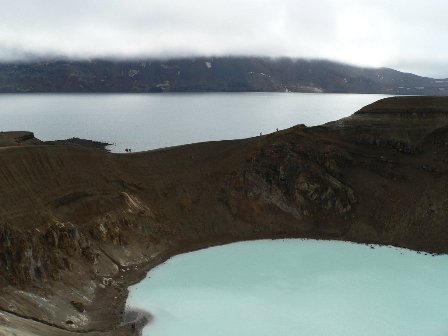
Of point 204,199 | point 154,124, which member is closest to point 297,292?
point 204,199

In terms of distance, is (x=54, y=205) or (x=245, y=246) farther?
(x=245, y=246)

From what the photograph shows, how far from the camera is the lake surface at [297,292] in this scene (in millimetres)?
30547

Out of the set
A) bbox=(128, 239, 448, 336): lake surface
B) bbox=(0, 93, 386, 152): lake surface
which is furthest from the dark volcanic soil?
bbox=(0, 93, 386, 152): lake surface

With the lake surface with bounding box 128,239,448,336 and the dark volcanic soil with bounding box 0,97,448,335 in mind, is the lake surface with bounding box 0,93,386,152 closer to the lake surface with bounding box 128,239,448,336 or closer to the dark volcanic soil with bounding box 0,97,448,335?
the dark volcanic soil with bounding box 0,97,448,335

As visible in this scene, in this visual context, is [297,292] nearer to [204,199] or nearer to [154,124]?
[204,199]

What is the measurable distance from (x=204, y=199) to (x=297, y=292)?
18.2 metres

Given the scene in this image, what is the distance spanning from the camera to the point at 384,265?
4106 centimetres

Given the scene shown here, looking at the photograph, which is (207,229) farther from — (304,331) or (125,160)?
(304,331)

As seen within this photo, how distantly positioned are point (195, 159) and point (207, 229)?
428 inches

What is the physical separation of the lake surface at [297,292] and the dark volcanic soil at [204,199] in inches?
107

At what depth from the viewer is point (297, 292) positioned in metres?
35.7

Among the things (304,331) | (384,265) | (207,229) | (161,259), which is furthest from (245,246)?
(304,331)

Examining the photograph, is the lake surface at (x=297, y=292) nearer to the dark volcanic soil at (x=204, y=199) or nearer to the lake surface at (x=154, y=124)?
the dark volcanic soil at (x=204, y=199)

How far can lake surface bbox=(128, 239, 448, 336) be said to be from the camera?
30547 mm
